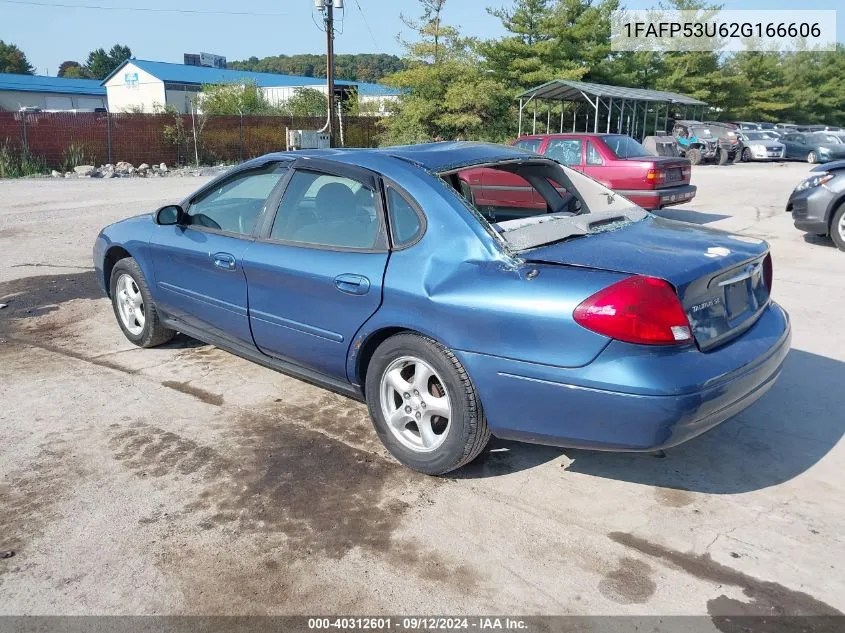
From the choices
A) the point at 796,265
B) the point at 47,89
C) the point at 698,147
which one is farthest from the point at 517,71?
the point at 47,89

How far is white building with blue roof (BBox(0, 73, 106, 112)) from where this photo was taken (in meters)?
55.1

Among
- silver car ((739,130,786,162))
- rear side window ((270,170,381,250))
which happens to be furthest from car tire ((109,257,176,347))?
silver car ((739,130,786,162))

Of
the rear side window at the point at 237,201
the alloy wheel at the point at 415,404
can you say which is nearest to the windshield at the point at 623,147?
the rear side window at the point at 237,201

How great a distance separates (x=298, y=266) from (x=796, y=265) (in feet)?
23.2

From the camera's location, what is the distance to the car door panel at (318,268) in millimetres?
3707

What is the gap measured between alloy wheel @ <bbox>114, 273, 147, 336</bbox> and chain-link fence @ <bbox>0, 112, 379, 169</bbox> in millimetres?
20995

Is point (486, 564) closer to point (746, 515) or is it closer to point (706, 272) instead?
point (746, 515)

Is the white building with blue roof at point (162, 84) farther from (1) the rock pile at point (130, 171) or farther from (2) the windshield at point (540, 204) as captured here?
(2) the windshield at point (540, 204)

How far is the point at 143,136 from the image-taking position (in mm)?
25719

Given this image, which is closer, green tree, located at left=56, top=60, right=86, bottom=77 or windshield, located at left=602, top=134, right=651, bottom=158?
windshield, located at left=602, top=134, right=651, bottom=158

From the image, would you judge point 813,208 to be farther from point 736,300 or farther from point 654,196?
point 736,300

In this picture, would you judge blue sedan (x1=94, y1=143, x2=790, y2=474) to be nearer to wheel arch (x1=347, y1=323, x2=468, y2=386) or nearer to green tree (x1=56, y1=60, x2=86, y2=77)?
wheel arch (x1=347, y1=323, x2=468, y2=386)

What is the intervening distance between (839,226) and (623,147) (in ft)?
12.8

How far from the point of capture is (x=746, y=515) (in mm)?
3295
